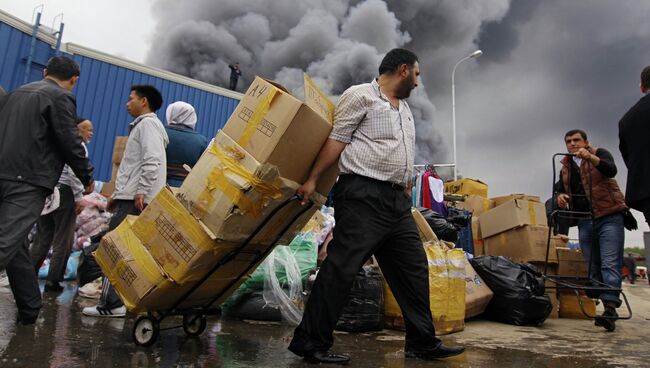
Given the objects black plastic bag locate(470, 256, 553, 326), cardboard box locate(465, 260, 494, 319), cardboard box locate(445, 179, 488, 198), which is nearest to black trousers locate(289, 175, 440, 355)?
cardboard box locate(465, 260, 494, 319)

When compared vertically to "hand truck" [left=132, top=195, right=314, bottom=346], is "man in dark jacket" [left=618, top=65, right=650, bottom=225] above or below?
above

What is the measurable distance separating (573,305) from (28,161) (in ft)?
15.3

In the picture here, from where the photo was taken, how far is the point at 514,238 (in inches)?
179

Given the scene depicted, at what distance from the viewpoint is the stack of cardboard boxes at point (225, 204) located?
1811 mm

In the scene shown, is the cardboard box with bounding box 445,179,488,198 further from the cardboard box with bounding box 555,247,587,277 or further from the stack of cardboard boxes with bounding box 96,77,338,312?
the stack of cardboard boxes with bounding box 96,77,338,312

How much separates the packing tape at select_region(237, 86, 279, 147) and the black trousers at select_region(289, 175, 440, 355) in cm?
54

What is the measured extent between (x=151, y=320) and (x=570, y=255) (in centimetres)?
394

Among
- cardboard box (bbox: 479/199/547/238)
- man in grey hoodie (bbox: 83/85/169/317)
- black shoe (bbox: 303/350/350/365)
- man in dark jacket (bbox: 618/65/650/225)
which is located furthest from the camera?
cardboard box (bbox: 479/199/547/238)

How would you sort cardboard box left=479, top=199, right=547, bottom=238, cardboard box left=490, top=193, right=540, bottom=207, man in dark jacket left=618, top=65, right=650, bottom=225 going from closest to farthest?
1. man in dark jacket left=618, top=65, right=650, bottom=225
2. cardboard box left=479, top=199, right=547, bottom=238
3. cardboard box left=490, top=193, right=540, bottom=207

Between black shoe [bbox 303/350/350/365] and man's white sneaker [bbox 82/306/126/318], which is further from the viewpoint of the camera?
man's white sneaker [bbox 82/306/126/318]

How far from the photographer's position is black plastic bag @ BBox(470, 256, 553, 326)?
3438 mm

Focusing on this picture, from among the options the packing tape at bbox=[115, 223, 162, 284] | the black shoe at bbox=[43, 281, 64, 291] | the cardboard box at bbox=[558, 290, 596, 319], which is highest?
the packing tape at bbox=[115, 223, 162, 284]

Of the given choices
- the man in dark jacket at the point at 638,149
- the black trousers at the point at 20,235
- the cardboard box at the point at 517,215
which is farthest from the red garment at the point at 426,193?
the black trousers at the point at 20,235

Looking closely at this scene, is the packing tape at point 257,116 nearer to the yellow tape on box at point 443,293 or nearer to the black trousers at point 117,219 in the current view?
the black trousers at point 117,219
